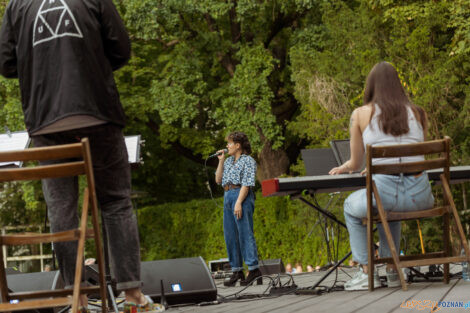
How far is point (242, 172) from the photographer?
25.0 ft

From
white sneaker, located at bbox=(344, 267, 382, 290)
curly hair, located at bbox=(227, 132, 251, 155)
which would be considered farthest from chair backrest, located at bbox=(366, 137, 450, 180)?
curly hair, located at bbox=(227, 132, 251, 155)

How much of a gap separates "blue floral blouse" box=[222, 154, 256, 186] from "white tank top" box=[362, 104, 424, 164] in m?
3.10

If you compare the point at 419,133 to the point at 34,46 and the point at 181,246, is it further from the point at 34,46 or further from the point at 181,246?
the point at 181,246

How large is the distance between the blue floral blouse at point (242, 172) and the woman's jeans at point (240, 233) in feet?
0.40

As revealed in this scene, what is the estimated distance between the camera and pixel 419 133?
456 cm

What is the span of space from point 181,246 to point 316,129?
21.0 feet

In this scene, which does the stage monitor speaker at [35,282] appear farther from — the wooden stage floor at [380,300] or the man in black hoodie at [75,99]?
the man in black hoodie at [75,99]

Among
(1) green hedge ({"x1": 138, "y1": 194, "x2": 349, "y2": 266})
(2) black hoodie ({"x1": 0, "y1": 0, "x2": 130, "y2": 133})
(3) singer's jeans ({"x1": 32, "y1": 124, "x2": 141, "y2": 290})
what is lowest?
(1) green hedge ({"x1": 138, "y1": 194, "x2": 349, "y2": 266})

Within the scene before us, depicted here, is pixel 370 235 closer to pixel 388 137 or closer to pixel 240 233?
pixel 388 137

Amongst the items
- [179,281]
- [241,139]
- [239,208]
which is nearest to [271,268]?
[239,208]

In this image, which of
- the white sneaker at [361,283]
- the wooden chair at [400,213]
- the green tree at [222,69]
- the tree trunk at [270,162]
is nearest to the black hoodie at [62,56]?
the wooden chair at [400,213]

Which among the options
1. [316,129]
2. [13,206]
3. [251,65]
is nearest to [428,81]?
[316,129]

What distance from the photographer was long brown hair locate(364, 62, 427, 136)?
14.6ft

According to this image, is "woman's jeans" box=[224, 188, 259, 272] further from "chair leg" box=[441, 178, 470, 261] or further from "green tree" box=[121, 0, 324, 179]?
"green tree" box=[121, 0, 324, 179]
